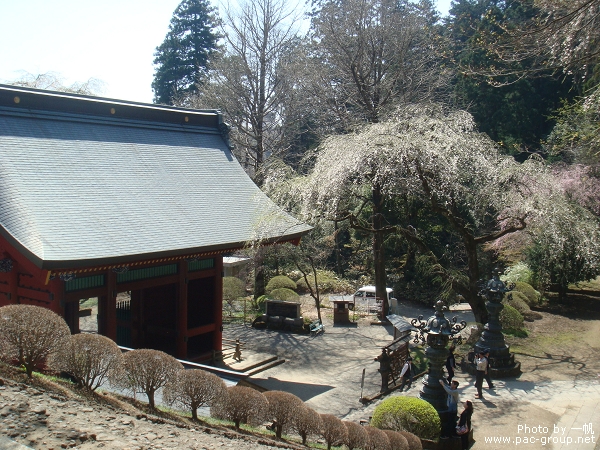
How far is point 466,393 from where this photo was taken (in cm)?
1188

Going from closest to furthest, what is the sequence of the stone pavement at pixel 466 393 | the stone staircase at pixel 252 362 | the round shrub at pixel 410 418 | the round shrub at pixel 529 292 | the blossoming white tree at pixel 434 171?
the round shrub at pixel 410 418 → the stone pavement at pixel 466 393 → the stone staircase at pixel 252 362 → the blossoming white tree at pixel 434 171 → the round shrub at pixel 529 292

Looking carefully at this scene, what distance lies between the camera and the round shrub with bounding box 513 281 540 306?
68.4 ft

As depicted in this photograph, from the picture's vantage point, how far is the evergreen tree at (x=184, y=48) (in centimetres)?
4444

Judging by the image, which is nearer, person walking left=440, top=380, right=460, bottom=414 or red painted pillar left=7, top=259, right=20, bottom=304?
person walking left=440, top=380, right=460, bottom=414

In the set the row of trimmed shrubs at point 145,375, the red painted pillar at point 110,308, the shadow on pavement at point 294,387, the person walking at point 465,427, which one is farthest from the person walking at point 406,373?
the red painted pillar at point 110,308

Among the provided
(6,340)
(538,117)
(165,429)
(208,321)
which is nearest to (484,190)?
(208,321)

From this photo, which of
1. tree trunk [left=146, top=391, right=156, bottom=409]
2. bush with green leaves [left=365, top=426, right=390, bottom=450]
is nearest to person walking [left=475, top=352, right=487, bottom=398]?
bush with green leaves [left=365, top=426, right=390, bottom=450]

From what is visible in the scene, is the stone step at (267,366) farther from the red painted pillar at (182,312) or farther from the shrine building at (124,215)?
the red painted pillar at (182,312)

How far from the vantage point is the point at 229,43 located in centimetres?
2480

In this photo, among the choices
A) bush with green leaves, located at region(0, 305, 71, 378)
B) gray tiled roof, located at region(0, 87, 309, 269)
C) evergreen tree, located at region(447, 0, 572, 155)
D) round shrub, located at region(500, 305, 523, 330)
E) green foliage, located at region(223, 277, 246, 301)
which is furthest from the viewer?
evergreen tree, located at region(447, 0, 572, 155)

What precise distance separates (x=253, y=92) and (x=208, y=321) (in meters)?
13.1

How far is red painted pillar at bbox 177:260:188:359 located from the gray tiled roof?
3.76ft

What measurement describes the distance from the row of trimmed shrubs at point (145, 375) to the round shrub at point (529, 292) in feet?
51.7

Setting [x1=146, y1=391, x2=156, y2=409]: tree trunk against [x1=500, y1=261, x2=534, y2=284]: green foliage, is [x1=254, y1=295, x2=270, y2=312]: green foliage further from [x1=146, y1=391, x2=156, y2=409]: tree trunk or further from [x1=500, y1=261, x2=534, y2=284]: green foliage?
[x1=146, y1=391, x2=156, y2=409]: tree trunk
